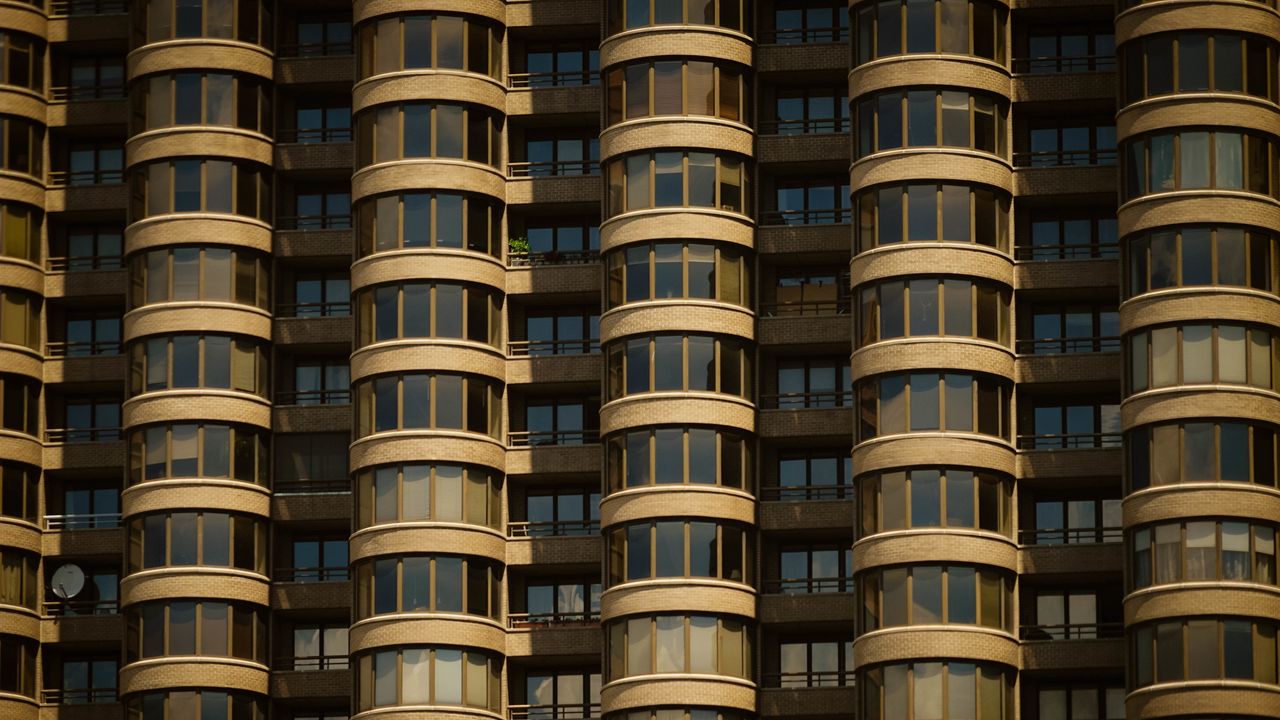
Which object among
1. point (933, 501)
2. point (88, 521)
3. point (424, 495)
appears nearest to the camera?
point (933, 501)

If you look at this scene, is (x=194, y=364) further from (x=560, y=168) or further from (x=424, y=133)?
(x=560, y=168)

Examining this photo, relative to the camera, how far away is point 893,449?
408 ft

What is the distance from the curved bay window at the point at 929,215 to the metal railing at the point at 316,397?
20.2 metres

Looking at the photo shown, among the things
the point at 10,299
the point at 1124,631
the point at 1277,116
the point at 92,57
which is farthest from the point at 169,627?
the point at 1277,116

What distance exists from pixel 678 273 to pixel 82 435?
78.0ft

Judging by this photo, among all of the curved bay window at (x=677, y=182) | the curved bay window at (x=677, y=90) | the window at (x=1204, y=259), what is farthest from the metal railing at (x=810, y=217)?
the window at (x=1204, y=259)

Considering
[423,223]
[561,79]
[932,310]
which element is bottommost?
[932,310]

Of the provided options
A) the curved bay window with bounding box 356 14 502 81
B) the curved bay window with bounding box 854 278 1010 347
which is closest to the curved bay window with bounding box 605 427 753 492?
the curved bay window with bounding box 854 278 1010 347

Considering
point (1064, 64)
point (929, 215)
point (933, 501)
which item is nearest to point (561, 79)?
point (929, 215)

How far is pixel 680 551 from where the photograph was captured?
126188 mm

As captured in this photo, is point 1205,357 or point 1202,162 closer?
point 1205,357

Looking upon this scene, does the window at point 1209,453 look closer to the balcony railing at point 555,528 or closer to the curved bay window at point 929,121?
the curved bay window at point 929,121

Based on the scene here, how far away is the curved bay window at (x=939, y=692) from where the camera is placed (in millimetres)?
121750

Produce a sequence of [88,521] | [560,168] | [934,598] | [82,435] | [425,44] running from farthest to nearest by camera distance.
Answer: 1. [82,435]
2. [88,521]
3. [560,168]
4. [425,44]
5. [934,598]
